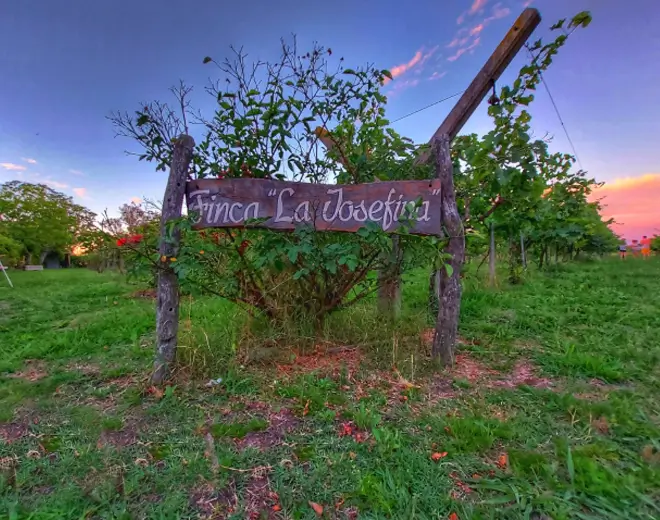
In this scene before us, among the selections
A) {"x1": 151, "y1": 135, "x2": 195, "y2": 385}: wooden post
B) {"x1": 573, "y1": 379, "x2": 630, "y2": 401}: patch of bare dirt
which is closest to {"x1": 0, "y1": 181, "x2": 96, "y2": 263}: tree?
{"x1": 151, "y1": 135, "x2": 195, "y2": 385}: wooden post

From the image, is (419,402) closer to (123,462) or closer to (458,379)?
(458,379)

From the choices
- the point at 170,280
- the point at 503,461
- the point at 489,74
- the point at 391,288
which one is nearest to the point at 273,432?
the point at 503,461

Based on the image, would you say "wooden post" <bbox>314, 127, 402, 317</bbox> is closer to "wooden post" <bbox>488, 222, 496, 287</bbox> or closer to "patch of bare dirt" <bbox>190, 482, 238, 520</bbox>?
"patch of bare dirt" <bbox>190, 482, 238, 520</bbox>

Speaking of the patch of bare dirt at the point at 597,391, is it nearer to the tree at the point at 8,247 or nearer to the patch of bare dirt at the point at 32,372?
the patch of bare dirt at the point at 32,372

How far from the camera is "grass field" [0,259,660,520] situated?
4.08 feet

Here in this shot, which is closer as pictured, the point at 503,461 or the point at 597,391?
the point at 503,461

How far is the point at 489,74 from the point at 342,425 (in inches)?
115

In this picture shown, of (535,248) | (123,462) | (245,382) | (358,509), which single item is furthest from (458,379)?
(535,248)

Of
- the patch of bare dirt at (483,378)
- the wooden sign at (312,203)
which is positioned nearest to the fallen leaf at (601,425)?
the patch of bare dirt at (483,378)

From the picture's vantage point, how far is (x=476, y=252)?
534 centimetres

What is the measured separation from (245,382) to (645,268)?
840 cm

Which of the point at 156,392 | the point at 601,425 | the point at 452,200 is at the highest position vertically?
the point at 452,200

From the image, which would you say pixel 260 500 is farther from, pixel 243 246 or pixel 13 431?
pixel 243 246

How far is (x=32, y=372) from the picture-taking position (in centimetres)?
253
